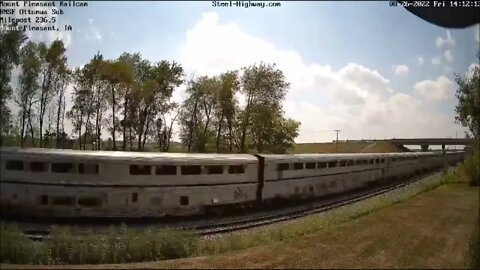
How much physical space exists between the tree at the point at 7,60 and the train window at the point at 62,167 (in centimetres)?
109

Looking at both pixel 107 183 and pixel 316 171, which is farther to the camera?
pixel 316 171

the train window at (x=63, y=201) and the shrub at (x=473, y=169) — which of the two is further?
the shrub at (x=473, y=169)

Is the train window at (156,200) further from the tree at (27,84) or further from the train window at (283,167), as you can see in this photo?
the train window at (283,167)

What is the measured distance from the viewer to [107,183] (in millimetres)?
7500

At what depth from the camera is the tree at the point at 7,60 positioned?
21.6 feet

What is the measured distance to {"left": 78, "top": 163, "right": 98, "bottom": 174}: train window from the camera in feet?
22.7

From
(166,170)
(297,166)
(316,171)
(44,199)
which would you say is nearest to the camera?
(44,199)

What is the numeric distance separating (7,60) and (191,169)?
18.1 ft

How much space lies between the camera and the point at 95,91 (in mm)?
7461

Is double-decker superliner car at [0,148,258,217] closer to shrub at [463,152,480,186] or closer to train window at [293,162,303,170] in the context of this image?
train window at [293,162,303,170]

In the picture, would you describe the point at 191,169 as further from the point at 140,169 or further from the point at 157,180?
the point at 140,169

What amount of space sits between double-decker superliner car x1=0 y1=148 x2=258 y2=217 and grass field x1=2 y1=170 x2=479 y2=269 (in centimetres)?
121

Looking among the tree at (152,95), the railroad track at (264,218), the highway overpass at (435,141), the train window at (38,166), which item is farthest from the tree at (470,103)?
the train window at (38,166)

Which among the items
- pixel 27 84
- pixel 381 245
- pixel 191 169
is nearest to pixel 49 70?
pixel 27 84
